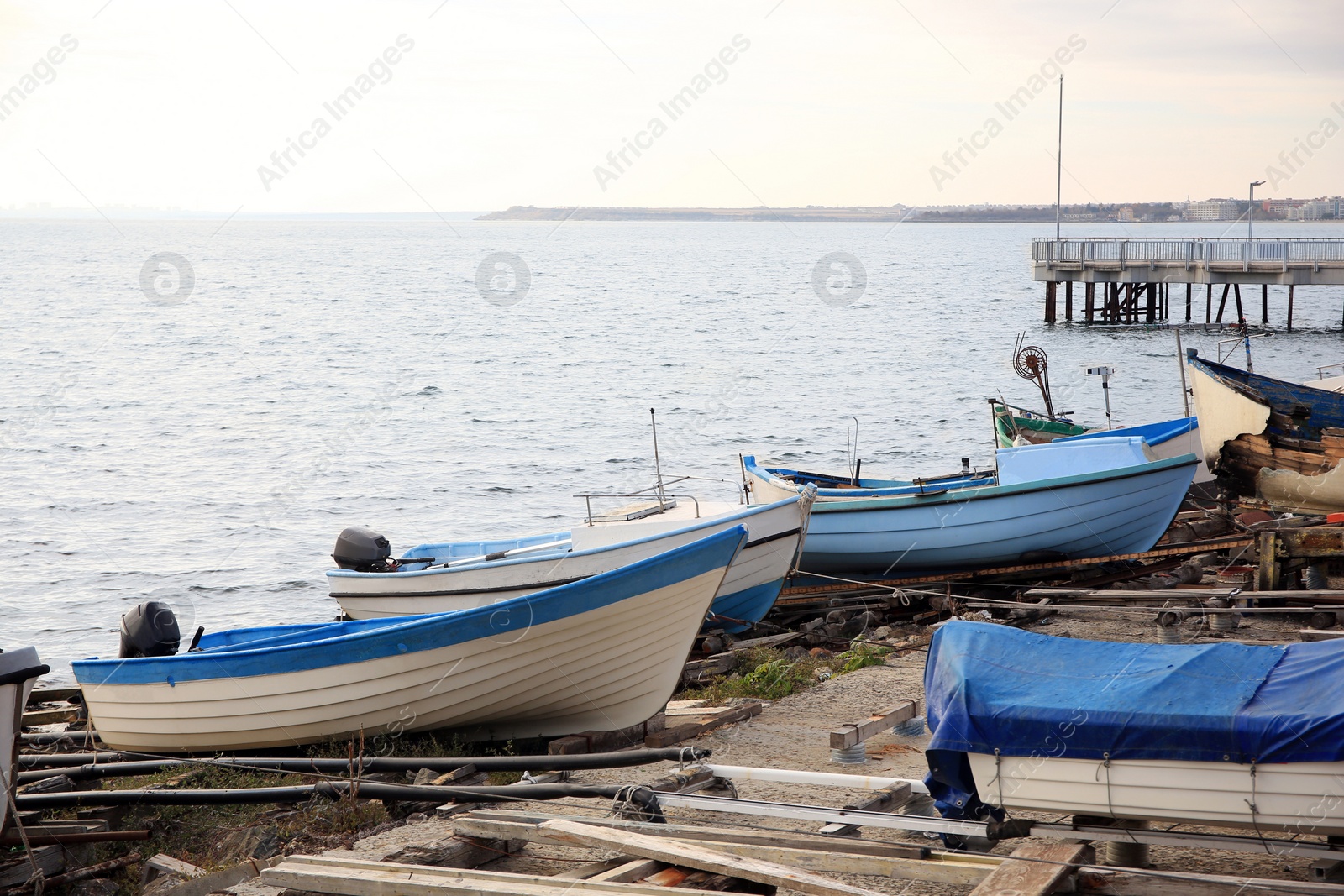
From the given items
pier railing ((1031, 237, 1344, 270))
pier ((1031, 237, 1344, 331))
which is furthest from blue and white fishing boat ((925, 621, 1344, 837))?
pier railing ((1031, 237, 1344, 270))

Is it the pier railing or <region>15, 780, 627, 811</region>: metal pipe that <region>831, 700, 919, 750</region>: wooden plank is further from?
the pier railing

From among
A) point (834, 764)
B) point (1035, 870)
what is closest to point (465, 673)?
point (834, 764)

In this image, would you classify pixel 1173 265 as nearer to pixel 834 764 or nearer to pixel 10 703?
pixel 834 764

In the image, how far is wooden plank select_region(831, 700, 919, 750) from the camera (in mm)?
7066

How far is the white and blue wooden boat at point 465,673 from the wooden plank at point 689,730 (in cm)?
27

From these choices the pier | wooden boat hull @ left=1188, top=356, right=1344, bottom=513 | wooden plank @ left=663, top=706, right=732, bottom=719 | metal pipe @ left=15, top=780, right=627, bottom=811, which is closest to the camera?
metal pipe @ left=15, top=780, right=627, bottom=811

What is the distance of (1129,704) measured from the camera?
203 inches

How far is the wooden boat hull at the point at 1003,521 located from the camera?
43.2 feet

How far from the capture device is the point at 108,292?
87.0m

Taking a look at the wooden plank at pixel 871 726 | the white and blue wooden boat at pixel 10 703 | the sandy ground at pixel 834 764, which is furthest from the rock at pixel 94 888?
the wooden plank at pixel 871 726

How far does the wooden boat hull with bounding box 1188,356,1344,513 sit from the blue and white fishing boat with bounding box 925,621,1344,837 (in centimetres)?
1048

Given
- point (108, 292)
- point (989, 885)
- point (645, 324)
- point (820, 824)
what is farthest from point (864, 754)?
point (108, 292)

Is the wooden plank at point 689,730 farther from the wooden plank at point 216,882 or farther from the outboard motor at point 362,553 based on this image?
the outboard motor at point 362,553

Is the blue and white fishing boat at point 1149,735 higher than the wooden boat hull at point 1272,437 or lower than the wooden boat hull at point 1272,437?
lower
